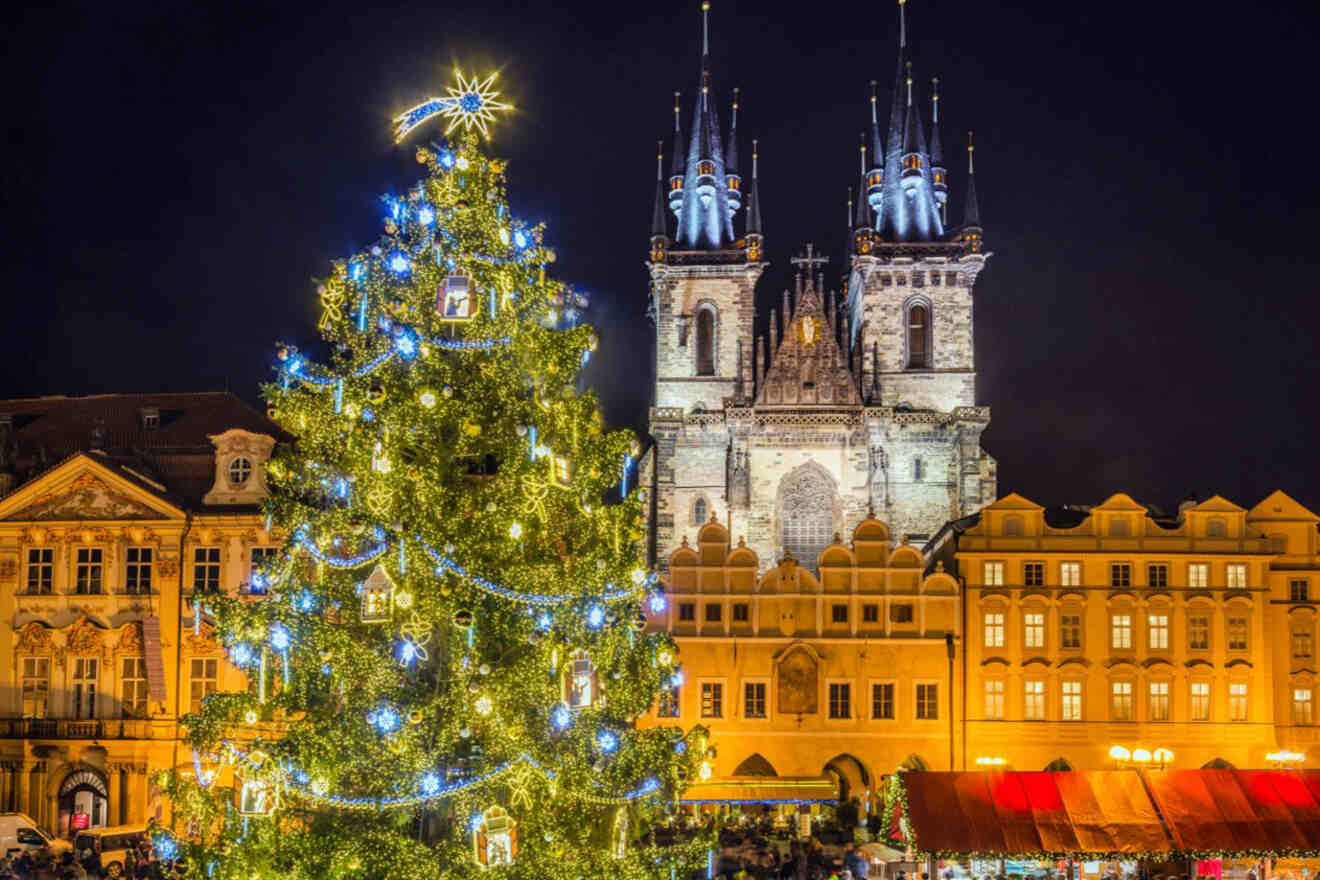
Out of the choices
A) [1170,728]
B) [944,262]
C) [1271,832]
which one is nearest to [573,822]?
[1271,832]

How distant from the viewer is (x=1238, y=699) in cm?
4400

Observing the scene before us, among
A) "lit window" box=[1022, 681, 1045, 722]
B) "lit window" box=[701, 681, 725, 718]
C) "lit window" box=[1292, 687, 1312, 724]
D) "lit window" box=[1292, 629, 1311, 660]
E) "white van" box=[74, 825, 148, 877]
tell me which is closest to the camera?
"white van" box=[74, 825, 148, 877]

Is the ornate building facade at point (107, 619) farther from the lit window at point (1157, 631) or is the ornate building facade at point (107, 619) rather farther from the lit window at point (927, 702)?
the lit window at point (1157, 631)

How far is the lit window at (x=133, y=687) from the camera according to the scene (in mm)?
40312

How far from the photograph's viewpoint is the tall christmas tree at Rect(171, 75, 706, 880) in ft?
55.7

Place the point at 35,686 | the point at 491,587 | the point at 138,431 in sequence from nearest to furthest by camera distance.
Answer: the point at 491,587 → the point at 35,686 → the point at 138,431

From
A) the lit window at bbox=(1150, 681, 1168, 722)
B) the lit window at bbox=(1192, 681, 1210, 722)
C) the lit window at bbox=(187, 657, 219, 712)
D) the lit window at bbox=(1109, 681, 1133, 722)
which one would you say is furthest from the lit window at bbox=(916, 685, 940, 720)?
the lit window at bbox=(187, 657, 219, 712)

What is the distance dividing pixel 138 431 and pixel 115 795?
36.5ft

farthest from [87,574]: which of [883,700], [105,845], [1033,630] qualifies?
[1033,630]

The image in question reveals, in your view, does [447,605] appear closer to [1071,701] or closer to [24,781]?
[24,781]

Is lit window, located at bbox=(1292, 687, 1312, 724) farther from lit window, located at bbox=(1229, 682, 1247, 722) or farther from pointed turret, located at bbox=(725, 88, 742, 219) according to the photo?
pointed turret, located at bbox=(725, 88, 742, 219)

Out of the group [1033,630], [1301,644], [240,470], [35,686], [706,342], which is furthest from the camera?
[706,342]

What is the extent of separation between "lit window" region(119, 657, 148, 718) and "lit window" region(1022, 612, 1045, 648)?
83.5 feet

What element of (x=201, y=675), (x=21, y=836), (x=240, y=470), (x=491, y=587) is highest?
(x=240, y=470)
